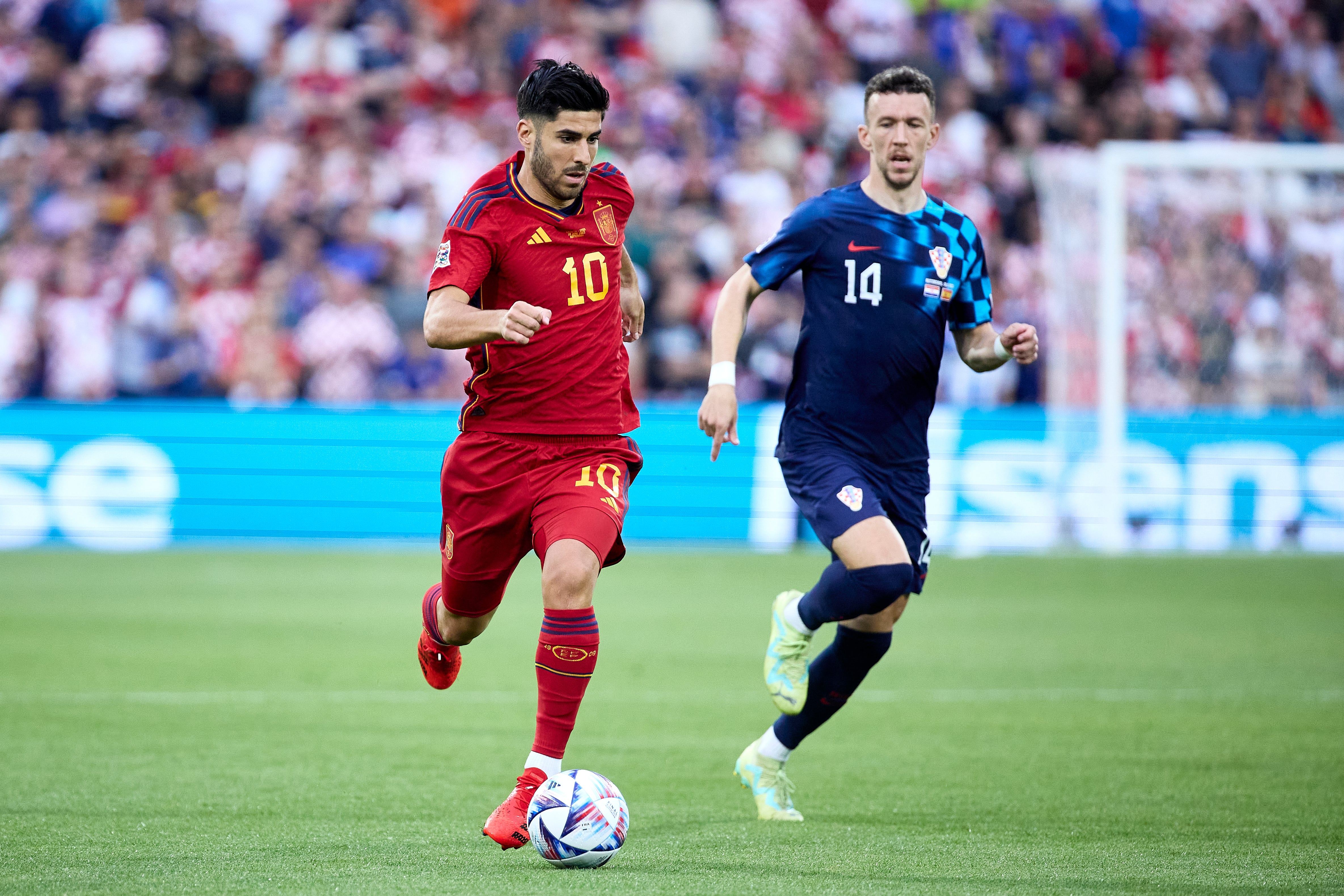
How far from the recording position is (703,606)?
1176 cm

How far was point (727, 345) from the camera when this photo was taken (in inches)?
222

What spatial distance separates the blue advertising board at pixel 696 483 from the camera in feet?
49.3

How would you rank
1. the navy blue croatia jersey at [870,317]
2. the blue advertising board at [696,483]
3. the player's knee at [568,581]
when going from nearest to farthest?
the player's knee at [568,581] < the navy blue croatia jersey at [870,317] < the blue advertising board at [696,483]

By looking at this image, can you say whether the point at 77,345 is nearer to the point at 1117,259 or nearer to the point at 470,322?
the point at 1117,259

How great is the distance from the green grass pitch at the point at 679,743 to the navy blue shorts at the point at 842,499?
0.91 m

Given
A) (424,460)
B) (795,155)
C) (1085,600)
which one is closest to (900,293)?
(1085,600)

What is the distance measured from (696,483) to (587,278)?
10.5 meters

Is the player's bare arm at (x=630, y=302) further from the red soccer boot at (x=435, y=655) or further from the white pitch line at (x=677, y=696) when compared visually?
the white pitch line at (x=677, y=696)

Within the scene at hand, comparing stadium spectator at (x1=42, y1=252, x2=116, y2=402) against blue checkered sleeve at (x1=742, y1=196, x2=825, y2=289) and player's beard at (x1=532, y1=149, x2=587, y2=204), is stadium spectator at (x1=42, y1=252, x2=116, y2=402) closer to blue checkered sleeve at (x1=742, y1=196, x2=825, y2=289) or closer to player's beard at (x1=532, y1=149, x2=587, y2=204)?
blue checkered sleeve at (x1=742, y1=196, x2=825, y2=289)

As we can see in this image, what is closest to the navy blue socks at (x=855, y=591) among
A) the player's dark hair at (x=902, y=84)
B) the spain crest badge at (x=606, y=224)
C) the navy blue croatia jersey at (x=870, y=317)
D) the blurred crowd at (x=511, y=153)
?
the navy blue croatia jersey at (x=870, y=317)

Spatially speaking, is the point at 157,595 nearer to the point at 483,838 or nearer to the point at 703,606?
the point at 703,606

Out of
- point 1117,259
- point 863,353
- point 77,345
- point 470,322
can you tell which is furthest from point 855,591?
point 77,345

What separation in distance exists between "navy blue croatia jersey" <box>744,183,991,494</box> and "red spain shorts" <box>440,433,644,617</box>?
78 cm

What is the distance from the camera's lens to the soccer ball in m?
4.54
